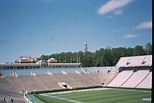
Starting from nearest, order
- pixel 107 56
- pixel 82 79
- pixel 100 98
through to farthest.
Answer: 1. pixel 100 98
2. pixel 82 79
3. pixel 107 56

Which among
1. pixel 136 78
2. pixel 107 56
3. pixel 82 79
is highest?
pixel 107 56

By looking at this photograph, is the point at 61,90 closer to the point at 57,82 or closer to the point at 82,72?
the point at 57,82

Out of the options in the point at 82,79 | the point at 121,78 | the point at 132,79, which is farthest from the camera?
the point at 82,79

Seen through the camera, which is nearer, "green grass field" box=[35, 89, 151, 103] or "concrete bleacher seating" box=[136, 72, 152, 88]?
Answer: "green grass field" box=[35, 89, 151, 103]

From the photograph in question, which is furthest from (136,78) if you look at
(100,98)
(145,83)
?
(100,98)

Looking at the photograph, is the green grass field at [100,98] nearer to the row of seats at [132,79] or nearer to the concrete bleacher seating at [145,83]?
the concrete bleacher seating at [145,83]

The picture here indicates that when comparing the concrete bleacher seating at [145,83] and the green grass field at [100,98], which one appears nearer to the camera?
the green grass field at [100,98]

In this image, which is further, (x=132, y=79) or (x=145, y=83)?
(x=132, y=79)

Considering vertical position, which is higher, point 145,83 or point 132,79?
point 132,79

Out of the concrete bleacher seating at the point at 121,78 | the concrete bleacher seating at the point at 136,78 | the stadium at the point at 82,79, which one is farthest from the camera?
the concrete bleacher seating at the point at 121,78

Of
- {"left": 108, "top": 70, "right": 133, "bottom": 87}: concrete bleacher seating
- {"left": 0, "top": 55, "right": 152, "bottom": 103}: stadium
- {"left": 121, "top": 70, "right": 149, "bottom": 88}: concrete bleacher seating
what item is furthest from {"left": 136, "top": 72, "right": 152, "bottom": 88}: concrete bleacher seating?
{"left": 108, "top": 70, "right": 133, "bottom": 87}: concrete bleacher seating

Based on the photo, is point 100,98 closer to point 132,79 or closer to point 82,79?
point 132,79

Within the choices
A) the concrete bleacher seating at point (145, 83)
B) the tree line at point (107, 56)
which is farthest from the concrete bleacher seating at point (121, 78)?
the tree line at point (107, 56)

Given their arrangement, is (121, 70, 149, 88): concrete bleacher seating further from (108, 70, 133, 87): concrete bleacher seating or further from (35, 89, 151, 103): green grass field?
(35, 89, 151, 103): green grass field
